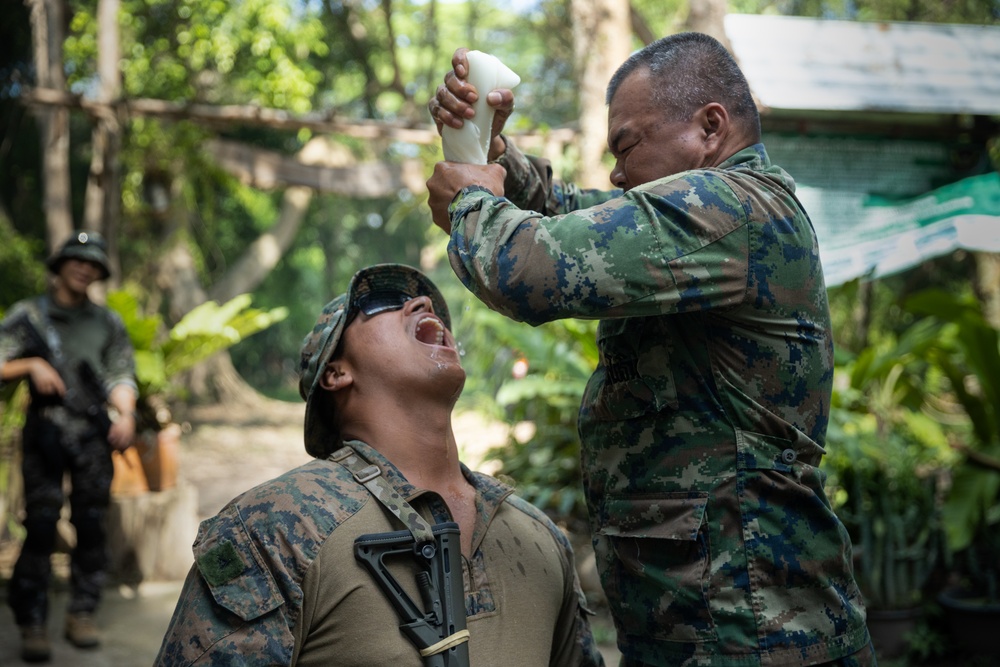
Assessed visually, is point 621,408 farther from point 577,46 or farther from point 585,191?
point 577,46

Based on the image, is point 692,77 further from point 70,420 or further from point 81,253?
point 70,420

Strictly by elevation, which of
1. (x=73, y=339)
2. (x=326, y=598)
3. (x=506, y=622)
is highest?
(x=326, y=598)

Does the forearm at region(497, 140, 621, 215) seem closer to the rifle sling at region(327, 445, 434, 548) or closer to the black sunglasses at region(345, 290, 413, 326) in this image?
the black sunglasses at region(345, 290, 413, 326)

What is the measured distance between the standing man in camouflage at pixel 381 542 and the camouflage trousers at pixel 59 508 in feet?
13.1

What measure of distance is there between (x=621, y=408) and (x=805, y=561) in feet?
1.74

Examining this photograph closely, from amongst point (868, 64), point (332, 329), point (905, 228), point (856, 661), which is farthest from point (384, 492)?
point (868, 64)

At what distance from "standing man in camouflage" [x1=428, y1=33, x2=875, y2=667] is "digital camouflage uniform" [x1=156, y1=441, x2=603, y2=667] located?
25cm

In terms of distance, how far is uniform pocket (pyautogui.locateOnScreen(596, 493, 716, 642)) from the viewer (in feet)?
6.81

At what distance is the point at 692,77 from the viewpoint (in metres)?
2.23

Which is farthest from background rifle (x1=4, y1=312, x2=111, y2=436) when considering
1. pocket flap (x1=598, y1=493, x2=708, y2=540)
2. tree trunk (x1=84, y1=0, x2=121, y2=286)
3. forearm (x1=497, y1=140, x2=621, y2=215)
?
pocket flap (x1=598, y1=493, x2=708, y2=540)

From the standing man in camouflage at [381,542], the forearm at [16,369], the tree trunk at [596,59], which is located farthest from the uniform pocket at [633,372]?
the tree trunk at [596,59]

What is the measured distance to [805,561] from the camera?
2100 millimetres

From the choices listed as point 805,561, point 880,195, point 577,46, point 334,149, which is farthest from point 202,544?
point 334,149

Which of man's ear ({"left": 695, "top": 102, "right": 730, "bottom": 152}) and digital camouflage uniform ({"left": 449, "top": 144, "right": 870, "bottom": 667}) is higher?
man's ear ({"left": 695, "top": 102, "right": 730, "bottom": 152})
